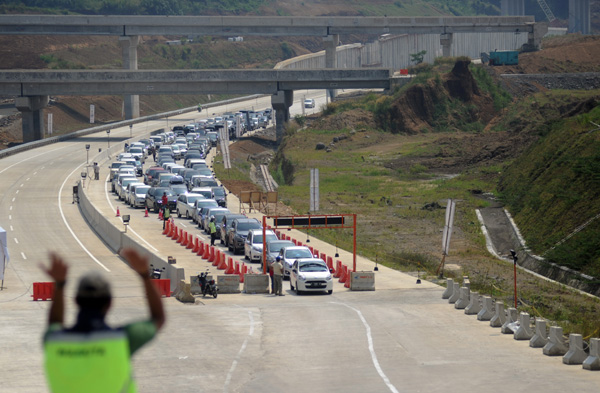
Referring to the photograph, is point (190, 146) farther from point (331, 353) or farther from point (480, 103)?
point (331, 353)

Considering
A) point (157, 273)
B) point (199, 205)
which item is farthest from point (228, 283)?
point (199, 205)

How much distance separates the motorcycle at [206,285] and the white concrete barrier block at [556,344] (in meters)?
12.8

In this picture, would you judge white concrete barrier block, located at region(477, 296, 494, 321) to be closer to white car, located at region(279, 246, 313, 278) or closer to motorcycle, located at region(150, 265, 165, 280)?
white car, located at region(279, 246, 313, 278)

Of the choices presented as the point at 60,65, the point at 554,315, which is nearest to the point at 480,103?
the point at 60,65

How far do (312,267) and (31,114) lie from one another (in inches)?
3117

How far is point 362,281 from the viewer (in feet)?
111

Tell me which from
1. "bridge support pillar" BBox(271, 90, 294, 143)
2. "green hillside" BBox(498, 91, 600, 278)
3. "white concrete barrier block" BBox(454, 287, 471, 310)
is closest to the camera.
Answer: "white concrete barrier block" BBox(454, 287, 471, 310)

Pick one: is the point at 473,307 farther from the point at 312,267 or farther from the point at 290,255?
the point at 290,255

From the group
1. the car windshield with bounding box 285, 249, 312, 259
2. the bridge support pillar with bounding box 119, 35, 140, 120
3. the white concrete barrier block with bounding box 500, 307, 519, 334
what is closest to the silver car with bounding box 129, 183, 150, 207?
the car windshield with bounding box 285, 249, 312, 259

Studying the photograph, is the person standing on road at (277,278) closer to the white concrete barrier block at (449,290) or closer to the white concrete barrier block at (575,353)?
the white concrete barrier block at (449,290)

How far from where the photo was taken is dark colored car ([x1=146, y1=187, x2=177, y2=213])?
57.8m

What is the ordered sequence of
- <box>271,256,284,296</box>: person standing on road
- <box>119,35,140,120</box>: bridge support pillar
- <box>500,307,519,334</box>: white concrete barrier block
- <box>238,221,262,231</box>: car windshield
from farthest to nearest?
<box>119,35,140,120</box>: bridge support pillar
<box>238,221,262,231</box>: car windshield
<box>271,256,284,296</box>: person standing on road
<box>500,307,519,334</box>: white concrete barrier block

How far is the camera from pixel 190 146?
295ft

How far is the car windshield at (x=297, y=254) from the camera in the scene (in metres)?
37.3
